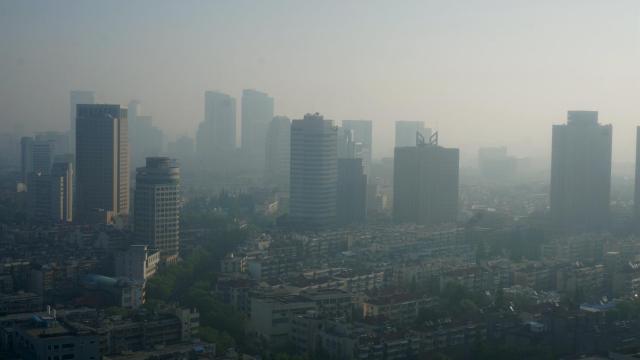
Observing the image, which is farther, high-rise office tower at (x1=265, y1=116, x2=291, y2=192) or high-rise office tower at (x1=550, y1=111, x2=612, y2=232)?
high-rise office tower at (x1=265, y1=116, x2=291, y2=192)

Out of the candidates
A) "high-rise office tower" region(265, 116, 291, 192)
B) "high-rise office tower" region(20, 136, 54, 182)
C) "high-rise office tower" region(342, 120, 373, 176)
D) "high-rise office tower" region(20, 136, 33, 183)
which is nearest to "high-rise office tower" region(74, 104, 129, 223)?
"high-rise office tower" region(20, 136, 33, 183)

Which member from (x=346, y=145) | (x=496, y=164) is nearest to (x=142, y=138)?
(x=346, y=145)

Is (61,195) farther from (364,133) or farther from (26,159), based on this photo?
(364,133)

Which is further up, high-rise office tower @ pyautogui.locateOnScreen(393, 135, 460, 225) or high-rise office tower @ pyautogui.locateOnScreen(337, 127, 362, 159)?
high-rise office tower @ pyautogui.locateOnScreen(337, 127, 362, 159)

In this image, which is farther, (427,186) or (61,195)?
(427,186)

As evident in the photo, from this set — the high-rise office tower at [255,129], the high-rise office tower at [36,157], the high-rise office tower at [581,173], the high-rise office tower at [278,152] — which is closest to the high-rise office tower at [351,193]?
the high-rise office tower at [581,173]

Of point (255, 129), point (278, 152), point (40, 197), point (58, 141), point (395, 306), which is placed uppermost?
point (255, 129)

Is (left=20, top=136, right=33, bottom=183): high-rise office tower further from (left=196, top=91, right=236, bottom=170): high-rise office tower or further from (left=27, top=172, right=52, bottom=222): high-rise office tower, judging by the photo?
(left=196, top=91, right=236, bottom=170): high-rise office tower
